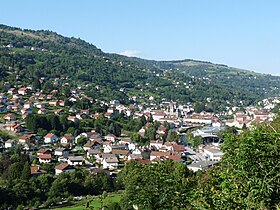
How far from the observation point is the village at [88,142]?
117 feet

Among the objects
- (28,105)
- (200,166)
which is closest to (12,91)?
(28,105)

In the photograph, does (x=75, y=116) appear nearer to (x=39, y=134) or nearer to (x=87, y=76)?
(x=39, y=134)

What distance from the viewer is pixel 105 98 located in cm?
7569

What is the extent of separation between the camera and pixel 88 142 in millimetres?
42812

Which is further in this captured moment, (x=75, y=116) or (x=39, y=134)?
(x=75, y=116)

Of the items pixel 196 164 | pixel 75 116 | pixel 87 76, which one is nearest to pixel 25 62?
pixel 87 76

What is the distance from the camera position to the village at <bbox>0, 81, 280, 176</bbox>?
1407 inches

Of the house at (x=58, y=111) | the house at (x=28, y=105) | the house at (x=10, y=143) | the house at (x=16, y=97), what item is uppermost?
the house at (x=16, y=97)

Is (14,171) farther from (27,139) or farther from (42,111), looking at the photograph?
(42,111)

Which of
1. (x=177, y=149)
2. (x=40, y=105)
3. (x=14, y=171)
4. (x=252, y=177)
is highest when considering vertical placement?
(x=252, y=177)

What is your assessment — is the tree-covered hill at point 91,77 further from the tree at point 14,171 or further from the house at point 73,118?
the tree at point 14,171

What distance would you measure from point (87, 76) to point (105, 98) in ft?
47.7

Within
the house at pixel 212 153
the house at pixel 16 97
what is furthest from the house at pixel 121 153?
the house at pixel 16 97

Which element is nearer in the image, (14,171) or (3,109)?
(14,171)
